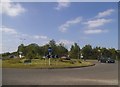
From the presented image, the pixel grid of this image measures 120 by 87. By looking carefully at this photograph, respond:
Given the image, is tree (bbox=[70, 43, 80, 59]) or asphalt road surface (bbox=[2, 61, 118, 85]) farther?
tree (bbox=[70, 43, 80, 59])

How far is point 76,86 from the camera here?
1370 centimetres

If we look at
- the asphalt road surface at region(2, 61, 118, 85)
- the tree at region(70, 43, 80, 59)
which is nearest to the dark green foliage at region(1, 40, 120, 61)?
the tree at region(70, 43, 80, 59)

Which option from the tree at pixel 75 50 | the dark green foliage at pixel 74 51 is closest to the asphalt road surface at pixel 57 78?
the dark green foliage at pixel 74 51

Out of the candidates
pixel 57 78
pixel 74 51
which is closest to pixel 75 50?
pixel 74 51

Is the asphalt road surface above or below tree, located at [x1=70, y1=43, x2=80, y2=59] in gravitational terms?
below

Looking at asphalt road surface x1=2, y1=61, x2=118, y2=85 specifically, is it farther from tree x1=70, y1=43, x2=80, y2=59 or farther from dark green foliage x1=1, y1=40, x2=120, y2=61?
tree x1=70, y1=43, x2=80, y2=59

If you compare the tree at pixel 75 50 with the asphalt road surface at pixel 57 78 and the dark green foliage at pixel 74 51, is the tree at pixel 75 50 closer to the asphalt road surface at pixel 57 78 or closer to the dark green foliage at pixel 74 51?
the dark green foliage at pixel 74 51

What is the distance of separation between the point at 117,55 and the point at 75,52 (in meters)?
21.1

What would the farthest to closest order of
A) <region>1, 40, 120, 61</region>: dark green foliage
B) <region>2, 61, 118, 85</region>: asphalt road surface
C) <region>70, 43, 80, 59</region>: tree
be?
<region>70, 43, 80, 59</region>: tree → <region>1, 40, 120, 61</region>: dark green foliage → <region>2, 61, 118, 85</region>: asphalt road surface

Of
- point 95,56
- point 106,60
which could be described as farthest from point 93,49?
point 106,60

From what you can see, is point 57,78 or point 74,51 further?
point 74,51

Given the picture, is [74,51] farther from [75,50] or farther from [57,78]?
[57,78]

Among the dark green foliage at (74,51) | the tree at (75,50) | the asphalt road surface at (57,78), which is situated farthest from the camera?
the tree at (75,50)

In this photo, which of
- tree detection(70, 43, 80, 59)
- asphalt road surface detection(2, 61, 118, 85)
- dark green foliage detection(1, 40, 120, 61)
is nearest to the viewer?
asphalt road surface detection(2, 61, 118, 85)
